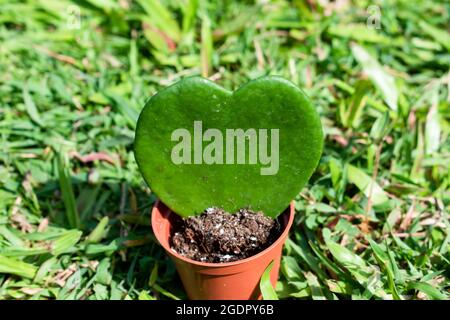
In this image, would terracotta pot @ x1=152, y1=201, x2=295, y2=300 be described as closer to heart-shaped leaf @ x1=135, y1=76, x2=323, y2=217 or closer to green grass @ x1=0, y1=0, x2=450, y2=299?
heart-shaped leaf @ x1=135, y1=76, x2=323, y2=217

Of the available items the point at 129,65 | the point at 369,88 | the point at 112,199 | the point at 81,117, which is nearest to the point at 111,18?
the point at 129,65

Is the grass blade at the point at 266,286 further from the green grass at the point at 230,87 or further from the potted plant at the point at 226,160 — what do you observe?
the green grass at the point at 230,87

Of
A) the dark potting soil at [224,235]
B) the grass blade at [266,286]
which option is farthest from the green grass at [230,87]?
the dark potting soil at [224,235]

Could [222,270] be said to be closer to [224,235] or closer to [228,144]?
[224,235]

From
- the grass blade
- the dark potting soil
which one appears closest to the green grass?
the grass blade
